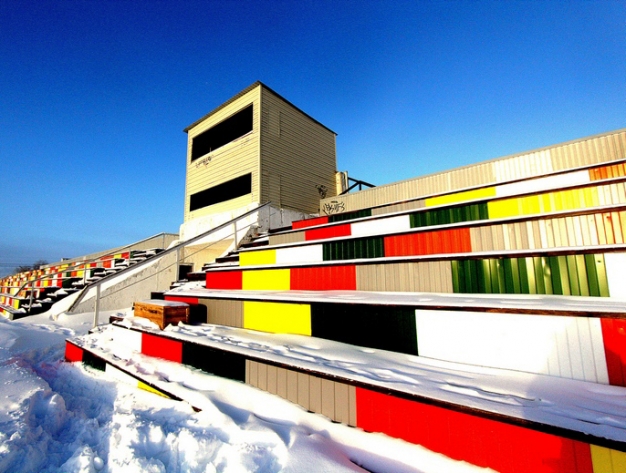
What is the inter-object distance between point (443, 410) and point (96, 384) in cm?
304

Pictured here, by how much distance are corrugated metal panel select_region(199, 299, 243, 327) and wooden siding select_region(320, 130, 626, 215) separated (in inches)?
119

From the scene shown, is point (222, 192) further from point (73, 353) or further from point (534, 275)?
point (534, 275)

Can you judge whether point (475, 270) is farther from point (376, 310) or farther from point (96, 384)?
point (96, 384)

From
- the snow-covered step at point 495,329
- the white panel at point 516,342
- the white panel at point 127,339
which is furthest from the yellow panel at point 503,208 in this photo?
the white panel at point 127,339

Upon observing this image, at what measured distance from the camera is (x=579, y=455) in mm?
963

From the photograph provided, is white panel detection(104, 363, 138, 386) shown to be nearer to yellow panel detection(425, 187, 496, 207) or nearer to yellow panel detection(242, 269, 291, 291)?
yellow panel detection(242, 269, 291, 291)

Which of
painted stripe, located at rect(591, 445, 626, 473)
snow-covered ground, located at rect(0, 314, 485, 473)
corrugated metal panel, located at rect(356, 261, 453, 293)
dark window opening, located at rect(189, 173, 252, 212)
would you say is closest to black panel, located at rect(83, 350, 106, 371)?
snow-covered ground, located at rect(0, 314, 485, 473)

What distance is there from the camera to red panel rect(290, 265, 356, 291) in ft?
9.84

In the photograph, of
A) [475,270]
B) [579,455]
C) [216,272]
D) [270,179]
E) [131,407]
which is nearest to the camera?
[579,455]

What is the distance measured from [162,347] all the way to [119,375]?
441 millimetres

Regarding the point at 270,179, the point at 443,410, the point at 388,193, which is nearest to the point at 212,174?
the point at 270,179

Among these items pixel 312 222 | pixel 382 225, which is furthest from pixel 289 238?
pixel 382 225

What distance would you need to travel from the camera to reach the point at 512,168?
551 cm

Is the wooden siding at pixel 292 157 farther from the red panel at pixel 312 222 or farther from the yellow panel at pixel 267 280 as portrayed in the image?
the yellow panel at pixel 267 280
